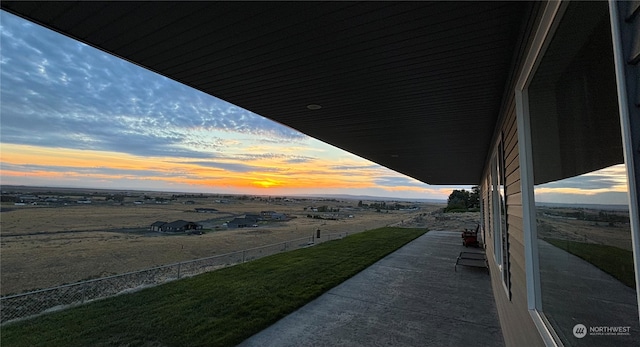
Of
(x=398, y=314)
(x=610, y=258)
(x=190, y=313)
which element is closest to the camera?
(x=610, y=258)

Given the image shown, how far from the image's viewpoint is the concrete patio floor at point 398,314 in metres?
3.49

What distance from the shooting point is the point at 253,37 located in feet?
6.67

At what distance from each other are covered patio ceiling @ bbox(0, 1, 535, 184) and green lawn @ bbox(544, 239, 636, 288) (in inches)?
50.6

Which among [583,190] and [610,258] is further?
[583,190]

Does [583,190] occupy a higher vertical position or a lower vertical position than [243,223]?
higher

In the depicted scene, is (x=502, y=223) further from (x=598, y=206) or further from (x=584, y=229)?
(x=598, y=206)

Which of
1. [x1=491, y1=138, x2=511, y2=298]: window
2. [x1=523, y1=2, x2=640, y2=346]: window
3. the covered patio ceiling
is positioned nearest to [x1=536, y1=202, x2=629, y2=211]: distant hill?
[x1=523, y1=2, x2=640, y2=346]: window

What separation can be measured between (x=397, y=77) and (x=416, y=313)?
353 centimetres

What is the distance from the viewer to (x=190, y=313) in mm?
4148

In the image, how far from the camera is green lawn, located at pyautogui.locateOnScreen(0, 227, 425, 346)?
343 centimetres

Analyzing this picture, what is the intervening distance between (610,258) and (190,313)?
4617 mm

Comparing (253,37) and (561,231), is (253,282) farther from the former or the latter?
(561,231)

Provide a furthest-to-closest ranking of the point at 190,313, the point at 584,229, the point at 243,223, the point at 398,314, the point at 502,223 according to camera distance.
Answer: the point at 243,223
the point at 398,314
the point at 190,313
the point at 502,223
the point at 584,229

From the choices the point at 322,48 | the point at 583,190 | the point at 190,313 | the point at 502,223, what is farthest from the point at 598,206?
the point at 190,313
